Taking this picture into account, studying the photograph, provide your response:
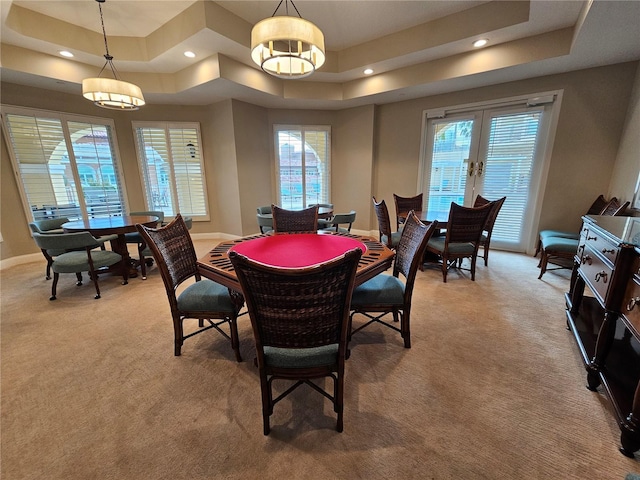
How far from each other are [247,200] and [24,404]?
4.01m

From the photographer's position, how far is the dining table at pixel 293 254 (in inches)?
59.6

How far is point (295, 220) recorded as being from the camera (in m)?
2.89

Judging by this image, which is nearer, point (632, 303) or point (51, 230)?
point (632, 303)

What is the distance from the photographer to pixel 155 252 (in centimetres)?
161

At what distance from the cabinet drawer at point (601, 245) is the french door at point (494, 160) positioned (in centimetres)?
171

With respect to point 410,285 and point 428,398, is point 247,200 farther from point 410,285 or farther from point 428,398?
point 428,398

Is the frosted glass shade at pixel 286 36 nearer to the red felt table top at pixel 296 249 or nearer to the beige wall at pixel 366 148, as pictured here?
the red felt table top at pixel 296 249

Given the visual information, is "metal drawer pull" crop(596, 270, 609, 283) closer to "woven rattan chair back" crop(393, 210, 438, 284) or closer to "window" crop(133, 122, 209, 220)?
"woven rattan chair back" crop(393, 210, 438, 284)

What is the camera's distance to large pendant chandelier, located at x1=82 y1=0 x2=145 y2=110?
9.14 ft

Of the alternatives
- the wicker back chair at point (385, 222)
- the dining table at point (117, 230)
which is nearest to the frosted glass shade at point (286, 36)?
the wicker back chair at point (385, 222)

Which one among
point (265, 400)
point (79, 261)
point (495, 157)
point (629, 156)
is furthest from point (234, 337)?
point (629, 156)

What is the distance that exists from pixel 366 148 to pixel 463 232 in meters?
2.95

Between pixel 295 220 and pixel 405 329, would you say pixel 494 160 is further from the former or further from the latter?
pixel 405 329

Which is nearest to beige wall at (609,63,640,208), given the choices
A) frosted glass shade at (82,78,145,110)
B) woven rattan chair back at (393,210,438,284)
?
woven rattan chair back at (393,210,438,284)
